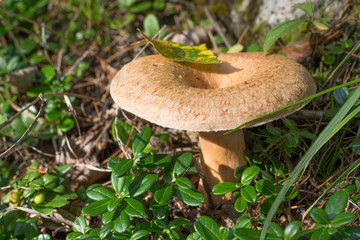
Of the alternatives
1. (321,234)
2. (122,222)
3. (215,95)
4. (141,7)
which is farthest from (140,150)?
(141,7)

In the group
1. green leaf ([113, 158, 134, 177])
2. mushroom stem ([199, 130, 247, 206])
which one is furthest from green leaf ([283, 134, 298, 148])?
green leaf ([113, 158, 134, 177])

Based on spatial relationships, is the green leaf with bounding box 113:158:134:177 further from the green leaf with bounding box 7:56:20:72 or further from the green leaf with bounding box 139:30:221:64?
the green leaf with bounding box 7:56:20:72

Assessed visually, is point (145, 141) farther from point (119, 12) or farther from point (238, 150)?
point (119, 12)

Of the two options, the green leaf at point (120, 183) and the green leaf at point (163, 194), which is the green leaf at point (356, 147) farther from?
the green leaf at point (120, 183)

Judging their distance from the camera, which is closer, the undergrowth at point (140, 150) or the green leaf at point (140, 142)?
the undergrowth at point (140, 150)

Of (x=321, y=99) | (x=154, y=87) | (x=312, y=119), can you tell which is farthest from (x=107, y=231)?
(x=321, y=99)

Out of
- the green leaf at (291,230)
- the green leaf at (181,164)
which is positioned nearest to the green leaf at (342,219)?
the green leaf at (291,230)
